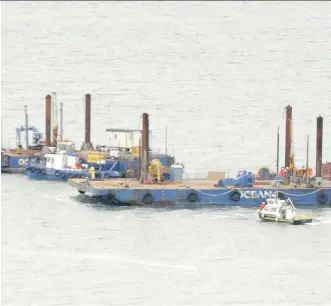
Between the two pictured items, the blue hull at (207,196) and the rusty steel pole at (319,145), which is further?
the rusty steel pole at (319,145)

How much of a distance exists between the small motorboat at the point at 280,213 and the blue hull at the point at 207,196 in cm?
642

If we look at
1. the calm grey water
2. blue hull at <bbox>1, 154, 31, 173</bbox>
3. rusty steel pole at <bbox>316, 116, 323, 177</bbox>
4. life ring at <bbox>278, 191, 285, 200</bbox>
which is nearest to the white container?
the calm grey water

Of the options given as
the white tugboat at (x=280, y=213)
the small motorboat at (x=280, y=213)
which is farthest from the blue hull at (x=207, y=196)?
the small motorboat at (x=280, y=213)

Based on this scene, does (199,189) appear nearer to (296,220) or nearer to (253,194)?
(253,194)

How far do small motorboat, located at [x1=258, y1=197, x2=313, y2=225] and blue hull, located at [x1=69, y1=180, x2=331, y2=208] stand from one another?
21.1 ft

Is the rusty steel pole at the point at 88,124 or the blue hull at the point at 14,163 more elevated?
the rusty steel pole at the point at 88,124

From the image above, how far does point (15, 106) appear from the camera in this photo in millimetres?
150125

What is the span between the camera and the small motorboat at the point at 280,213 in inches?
3273

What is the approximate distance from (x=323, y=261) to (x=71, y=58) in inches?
4902

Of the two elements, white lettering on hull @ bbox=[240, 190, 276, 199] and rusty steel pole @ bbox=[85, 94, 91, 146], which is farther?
rusty steel pole @ bbox=[85, 94, 91, 146]

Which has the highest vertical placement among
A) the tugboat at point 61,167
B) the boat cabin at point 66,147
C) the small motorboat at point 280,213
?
the boat cabin at point 66,147

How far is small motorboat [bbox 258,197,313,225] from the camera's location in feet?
273

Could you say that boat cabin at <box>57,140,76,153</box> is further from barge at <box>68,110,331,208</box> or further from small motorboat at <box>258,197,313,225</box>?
small motorboat at <box>258,197,313,225</box>

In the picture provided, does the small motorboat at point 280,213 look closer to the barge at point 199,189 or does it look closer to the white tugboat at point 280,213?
the white tugboat at point 280,213
